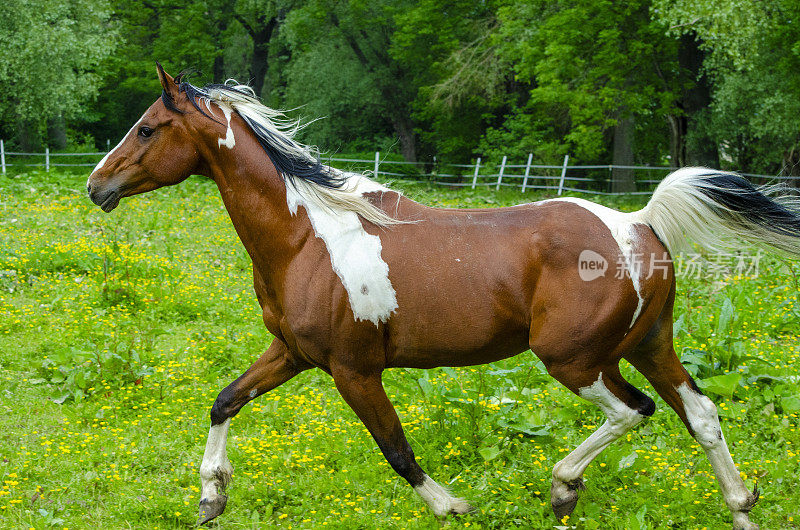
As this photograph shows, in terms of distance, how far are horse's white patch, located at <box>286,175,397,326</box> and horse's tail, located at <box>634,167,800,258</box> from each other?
1.41m

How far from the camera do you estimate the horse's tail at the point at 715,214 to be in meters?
3.79

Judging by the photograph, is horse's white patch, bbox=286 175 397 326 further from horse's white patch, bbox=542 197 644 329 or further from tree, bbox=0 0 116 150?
tree, bbox=0 0 116 150

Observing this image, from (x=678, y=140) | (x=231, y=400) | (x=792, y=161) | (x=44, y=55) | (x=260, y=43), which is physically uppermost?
(x=260, y=43)

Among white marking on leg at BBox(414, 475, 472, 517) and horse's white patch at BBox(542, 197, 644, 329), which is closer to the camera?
horse's white patch at BBox(542, 197, 644, 329)

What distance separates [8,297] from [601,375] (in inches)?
265

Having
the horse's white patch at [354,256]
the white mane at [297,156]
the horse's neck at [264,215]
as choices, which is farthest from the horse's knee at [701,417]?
the horse's neck at [264,215]

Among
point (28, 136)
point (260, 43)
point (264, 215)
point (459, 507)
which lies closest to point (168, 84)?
point (264, 215)

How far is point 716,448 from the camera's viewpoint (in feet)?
12.9

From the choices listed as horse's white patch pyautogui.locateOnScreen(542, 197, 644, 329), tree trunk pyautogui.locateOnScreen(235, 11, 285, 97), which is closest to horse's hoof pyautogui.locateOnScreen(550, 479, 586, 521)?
horse's white patch pyautogui.locateOnScreen(542, 197, 644, 329)

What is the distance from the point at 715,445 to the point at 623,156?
63.3 feet

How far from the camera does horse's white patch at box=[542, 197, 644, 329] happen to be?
3686 mm

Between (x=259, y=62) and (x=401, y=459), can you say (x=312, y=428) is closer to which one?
(x=401, y=459)

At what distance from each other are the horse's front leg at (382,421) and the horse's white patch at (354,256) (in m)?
0.34

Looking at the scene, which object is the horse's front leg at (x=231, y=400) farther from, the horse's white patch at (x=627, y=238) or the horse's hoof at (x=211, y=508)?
the horse's white patch at (x=627, y=238)
